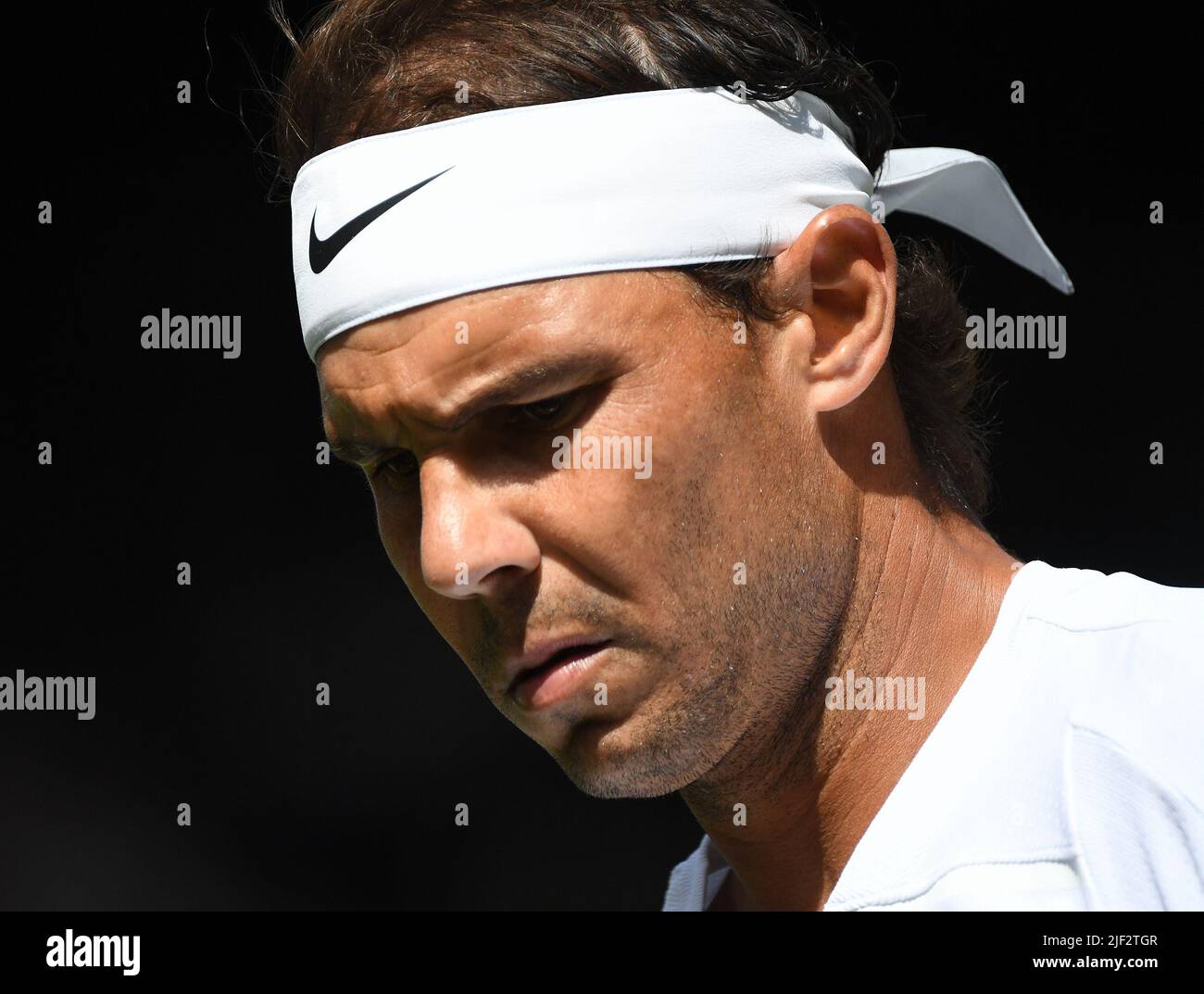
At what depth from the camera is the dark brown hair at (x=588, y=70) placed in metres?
2.13

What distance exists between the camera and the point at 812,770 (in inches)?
87.0

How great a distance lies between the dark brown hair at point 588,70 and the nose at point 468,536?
0.47 meters

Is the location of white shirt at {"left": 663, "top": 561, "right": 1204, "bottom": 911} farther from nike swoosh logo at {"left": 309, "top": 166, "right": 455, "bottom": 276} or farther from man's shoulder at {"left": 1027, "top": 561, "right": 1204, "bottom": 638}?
nike swoosh logo at {"left": 309, "top": 166, "right": 455, "bottom": 276}

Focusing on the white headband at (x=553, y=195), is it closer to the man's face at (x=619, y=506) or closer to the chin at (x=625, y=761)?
the man's face at (x=619, y=506)

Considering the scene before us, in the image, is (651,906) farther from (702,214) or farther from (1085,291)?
(702,214)

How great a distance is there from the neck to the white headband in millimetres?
536

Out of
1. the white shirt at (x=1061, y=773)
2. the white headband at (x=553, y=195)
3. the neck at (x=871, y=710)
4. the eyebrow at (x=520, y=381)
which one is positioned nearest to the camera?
the white shirt at (x=1061, y=773)

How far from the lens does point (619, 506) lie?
1.99 metres

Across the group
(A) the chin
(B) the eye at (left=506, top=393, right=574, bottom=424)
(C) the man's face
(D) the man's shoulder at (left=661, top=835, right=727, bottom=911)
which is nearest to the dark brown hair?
(C) the man's face

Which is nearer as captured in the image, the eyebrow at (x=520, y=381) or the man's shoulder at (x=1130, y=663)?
the man's shoulder at (x=1130, y=663)

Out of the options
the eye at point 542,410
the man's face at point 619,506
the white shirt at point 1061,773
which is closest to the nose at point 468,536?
the man's face at point 619,506

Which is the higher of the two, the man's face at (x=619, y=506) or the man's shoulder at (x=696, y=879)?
the man's face at (x=619, y=506)

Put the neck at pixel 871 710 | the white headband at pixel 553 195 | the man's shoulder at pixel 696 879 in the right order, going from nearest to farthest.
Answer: the white headband at pixel 553 195 → the neck at pixel 871 710 → the man's shoulder at pixel 696 879

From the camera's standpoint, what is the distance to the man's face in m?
1.98
